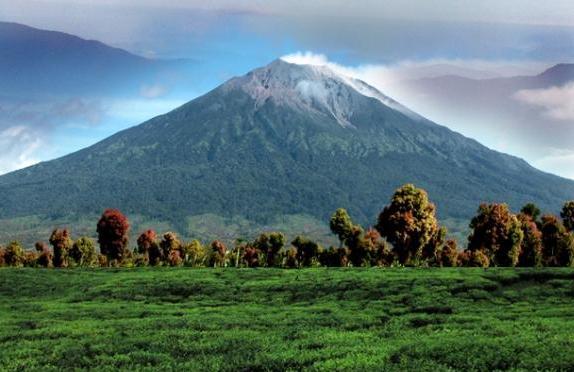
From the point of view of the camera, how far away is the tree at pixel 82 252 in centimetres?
12281

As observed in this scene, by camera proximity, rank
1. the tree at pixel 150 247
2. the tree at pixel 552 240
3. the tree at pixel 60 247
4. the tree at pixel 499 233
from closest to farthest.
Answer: the tree at pixel 499 233
the tree at pixel 552 240
the tree at pixel 60 247
the tree at pixel 150 247

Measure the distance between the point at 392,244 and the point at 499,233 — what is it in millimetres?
15551

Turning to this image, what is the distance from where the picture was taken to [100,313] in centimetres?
4591

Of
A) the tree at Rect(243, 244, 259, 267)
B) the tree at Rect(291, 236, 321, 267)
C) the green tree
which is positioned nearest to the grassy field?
the green tree

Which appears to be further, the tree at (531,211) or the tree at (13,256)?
the tree at (13,256)

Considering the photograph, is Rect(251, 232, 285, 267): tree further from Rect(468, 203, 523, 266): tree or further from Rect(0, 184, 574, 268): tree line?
Rect(468, 203, 523, 266): tree

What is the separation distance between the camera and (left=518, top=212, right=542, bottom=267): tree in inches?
4065

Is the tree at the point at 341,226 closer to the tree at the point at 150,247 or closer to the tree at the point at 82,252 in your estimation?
the tree at the point at 150,247

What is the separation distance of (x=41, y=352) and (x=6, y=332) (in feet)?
23.5

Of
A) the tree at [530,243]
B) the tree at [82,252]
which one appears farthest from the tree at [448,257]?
the tree at [82,252]

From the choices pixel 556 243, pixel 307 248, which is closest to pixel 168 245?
pixel 307 248

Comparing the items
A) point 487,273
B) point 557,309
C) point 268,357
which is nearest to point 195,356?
point 268,357

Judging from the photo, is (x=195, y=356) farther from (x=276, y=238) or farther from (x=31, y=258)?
(x=31, y=258)

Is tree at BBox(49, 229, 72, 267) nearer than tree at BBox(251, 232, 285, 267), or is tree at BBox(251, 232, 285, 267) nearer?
tree at BBox(49, 229, 72, 267)
